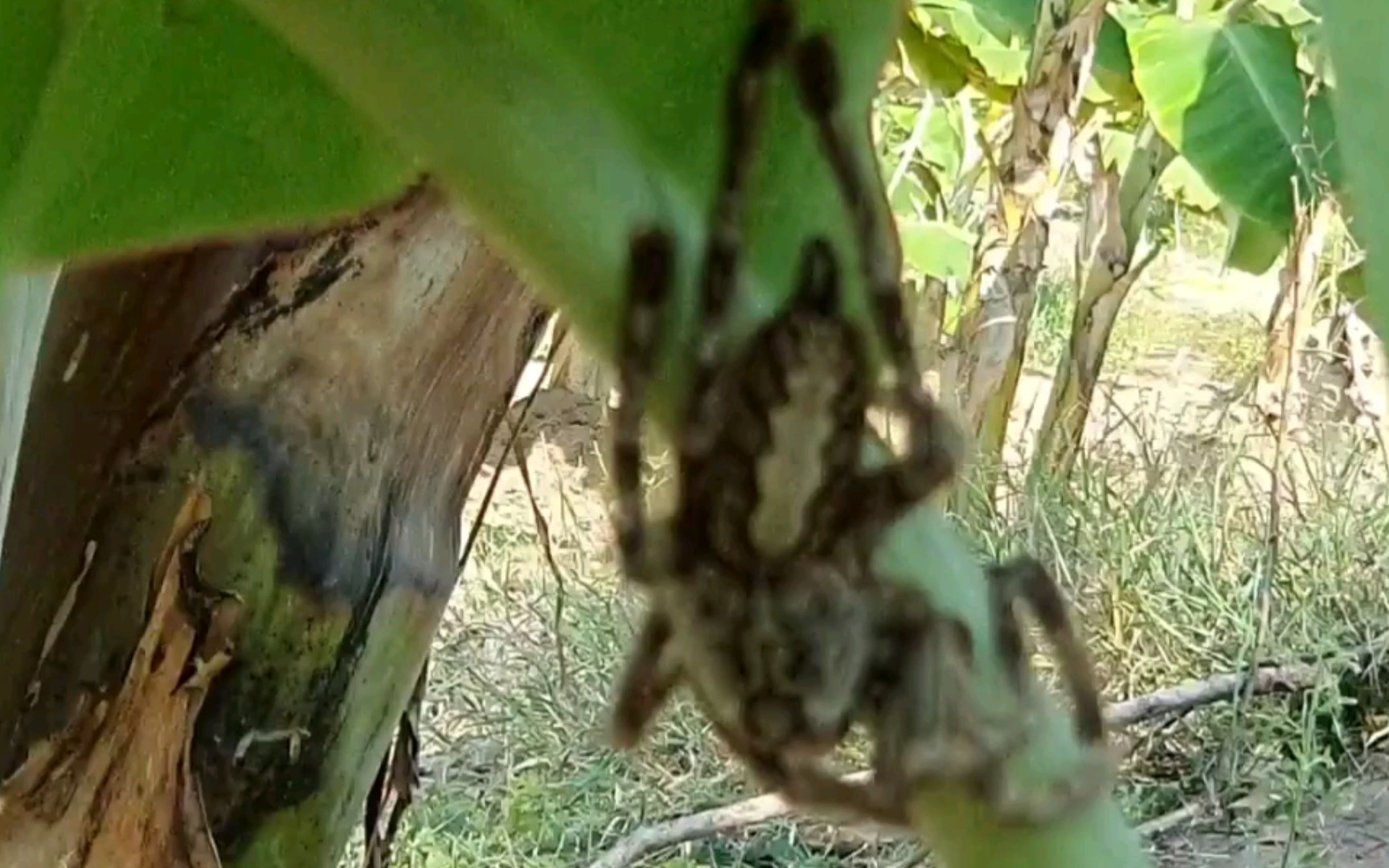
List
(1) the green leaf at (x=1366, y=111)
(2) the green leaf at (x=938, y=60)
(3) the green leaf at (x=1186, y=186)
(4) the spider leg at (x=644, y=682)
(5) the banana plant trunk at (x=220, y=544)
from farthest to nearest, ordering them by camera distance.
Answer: (3) the green leaf at (x=1186, y=186)
(2) the green leaf at (x=938, y=60)
(5) the banana plant trunk at (x=220, y=544)
(4) the spider leg at (x=644, y=682)
(1) the green leaf at (x=1366, y=111)

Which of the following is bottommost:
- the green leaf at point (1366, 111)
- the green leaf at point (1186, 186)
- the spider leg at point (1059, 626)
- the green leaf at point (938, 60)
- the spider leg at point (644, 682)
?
the green leaf at point (1366, 111)

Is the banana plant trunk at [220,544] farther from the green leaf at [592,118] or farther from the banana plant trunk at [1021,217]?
the banana plant trunk at [1021,217]

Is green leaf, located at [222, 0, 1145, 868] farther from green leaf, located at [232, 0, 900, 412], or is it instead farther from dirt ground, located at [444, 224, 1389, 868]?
dirt ground, located at [444, 224, 1389, 868]

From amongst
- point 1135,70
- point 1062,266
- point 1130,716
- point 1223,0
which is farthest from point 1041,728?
point 1062,266

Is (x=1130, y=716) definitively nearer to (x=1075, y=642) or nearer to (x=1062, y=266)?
(x=1075, y=642)

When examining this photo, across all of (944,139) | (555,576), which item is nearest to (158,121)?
(555,576)

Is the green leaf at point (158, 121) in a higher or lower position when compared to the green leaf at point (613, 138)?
higher

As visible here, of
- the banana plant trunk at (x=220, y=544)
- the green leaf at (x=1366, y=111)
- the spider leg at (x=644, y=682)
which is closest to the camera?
the green leaf at (x=1366, y=111)

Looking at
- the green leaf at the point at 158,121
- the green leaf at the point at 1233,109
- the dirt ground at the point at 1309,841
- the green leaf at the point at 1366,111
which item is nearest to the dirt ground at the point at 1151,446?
the dirt ground at the point at 1309,841
